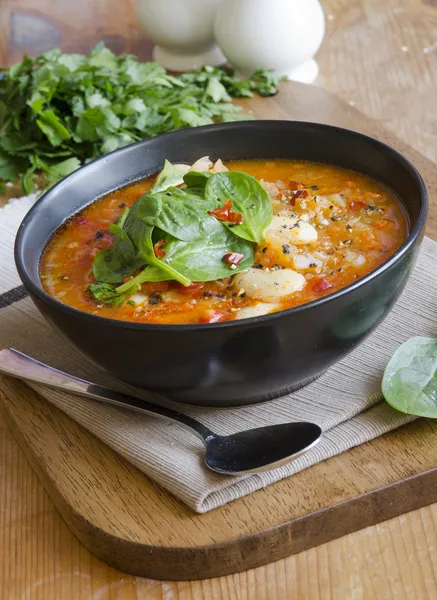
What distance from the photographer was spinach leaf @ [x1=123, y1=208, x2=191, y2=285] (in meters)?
2.01

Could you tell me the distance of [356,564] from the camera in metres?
1.85

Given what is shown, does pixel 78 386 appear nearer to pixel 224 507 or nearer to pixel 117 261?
pixel 117 261

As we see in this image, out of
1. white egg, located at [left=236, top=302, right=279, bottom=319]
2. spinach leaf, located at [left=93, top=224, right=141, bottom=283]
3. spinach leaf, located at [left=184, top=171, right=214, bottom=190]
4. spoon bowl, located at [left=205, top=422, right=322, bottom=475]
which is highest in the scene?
spinach leaf, located at [left=184, top=171, right=214, bottom=190]

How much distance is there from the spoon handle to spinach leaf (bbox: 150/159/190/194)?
564mm

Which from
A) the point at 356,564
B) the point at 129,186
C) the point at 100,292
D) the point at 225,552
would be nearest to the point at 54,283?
the point at 100,292

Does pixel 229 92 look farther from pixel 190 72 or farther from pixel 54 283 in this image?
pixel 54 283

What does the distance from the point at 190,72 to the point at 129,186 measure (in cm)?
161

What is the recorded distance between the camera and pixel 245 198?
2184mm

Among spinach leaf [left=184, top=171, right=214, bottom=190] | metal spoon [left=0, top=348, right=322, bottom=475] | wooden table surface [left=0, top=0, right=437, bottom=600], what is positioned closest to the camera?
wooden table surface [left=0, top=0, right=437, bottom=600]

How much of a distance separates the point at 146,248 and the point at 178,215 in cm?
11

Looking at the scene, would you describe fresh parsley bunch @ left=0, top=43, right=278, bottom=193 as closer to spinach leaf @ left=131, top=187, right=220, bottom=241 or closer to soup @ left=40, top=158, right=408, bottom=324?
soup @ left=40, top=158, right=408, bottom=324

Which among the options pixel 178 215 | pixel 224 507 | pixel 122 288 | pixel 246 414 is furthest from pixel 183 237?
pixel 224 507

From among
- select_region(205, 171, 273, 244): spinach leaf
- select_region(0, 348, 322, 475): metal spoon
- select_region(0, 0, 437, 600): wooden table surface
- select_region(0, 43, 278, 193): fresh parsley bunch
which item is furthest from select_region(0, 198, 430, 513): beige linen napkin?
select_region(0, 43, 278, 193): fresh parsley bunch

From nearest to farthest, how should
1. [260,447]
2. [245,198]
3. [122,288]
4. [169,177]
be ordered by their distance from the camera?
[260,447] < [122,288] < [245,198] < [169,177]
